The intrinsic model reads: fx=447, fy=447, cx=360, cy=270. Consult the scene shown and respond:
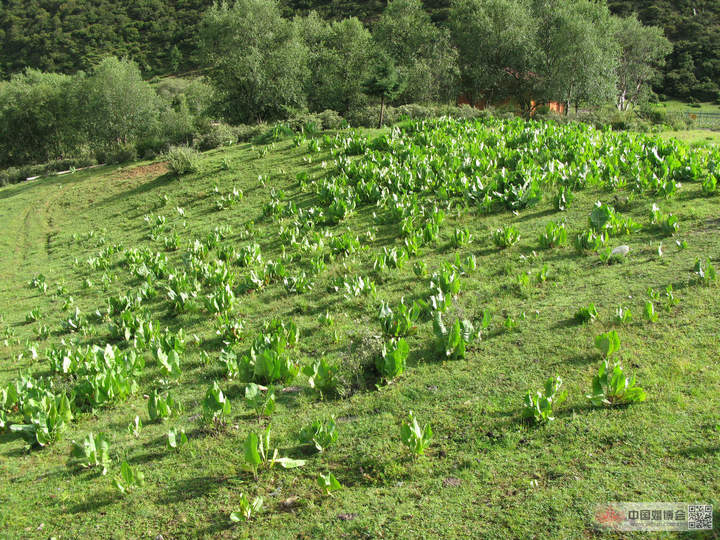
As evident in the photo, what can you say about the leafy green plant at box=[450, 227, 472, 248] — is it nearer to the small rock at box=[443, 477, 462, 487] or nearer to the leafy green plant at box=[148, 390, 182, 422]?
the small rock at box=[443, 477, 462, 487]

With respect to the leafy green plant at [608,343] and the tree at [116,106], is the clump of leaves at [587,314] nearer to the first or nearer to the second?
the leafy green plant at [608,343]

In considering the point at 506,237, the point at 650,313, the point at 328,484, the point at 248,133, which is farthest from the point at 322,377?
the point at 248,133

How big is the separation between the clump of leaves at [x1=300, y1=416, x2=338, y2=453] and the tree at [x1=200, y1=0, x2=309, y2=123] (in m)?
33.2

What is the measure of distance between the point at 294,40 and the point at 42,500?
41.4m

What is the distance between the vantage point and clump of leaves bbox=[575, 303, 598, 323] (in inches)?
259

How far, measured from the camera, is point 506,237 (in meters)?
9.71

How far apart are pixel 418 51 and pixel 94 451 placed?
5226cm

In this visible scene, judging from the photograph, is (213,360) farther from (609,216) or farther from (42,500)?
(609,216)

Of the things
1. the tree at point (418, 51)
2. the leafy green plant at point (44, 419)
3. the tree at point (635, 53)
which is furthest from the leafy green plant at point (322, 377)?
the tree at point (635, 53)

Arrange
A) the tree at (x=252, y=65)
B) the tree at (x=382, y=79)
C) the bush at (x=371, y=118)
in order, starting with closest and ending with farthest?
the tree at (x=382, y=79)
the bush at (x=371, y=118)
the tree at (x=252, y=65)

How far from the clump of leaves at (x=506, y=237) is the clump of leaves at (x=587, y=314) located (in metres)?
3.23

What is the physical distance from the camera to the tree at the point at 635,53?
5581 centimetres

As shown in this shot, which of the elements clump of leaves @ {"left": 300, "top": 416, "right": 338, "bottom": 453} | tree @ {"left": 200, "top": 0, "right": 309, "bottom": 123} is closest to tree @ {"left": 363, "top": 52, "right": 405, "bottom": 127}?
tree @ {"left": 200, "top": 0, "right": 309, "bottom": 123}

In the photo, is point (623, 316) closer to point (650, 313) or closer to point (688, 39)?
point (650, 313)
